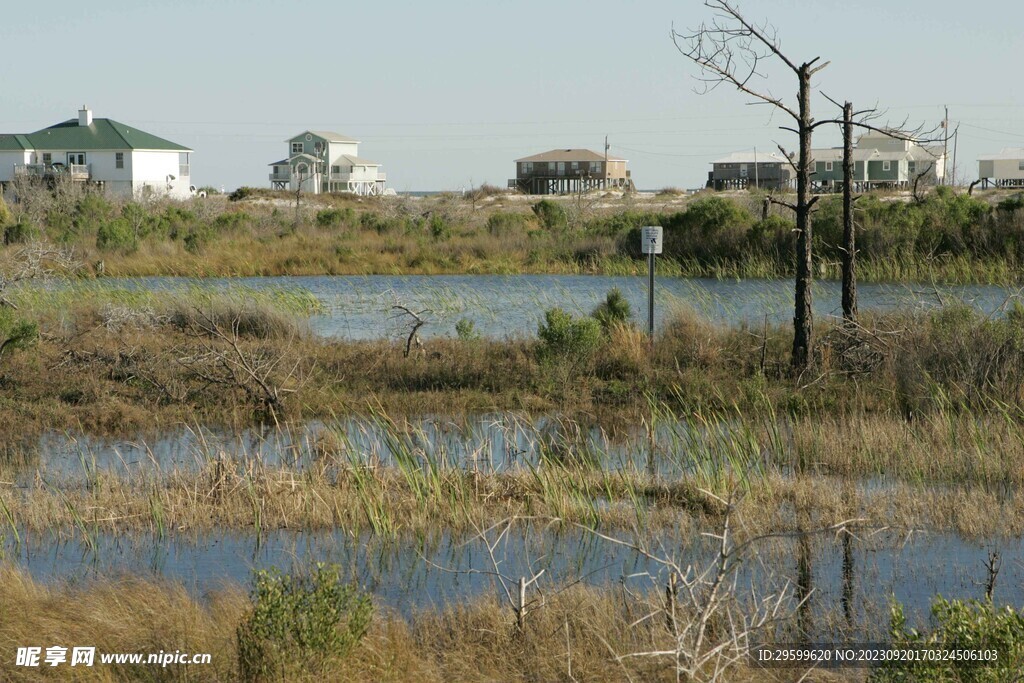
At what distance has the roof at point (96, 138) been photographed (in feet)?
263

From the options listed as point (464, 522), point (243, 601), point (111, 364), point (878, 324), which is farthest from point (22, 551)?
point (878, 324)

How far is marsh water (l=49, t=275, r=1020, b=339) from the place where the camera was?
68.9 feet

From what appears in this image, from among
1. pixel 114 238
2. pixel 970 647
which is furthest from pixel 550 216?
pixel 970 647

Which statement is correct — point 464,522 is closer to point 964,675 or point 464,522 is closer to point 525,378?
point 964,675

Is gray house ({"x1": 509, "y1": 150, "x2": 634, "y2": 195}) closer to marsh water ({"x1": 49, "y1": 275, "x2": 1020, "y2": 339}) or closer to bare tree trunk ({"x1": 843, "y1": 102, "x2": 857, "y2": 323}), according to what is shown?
marsh water ({"x1": 49, "y1": 275, "x2": 1020, "y2": 339})

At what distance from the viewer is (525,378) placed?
53.0ft

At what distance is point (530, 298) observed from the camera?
26.7 m

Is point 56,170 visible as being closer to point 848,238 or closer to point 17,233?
point 17,233

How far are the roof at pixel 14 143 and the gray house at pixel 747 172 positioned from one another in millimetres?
58013

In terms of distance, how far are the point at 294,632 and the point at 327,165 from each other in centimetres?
10094

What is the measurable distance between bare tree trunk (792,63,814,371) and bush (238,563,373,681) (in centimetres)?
953

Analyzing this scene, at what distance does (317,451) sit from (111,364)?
20.4 ft

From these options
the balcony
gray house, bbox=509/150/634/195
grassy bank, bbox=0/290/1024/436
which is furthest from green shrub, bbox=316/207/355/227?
gray house, bbox=509/150/634/195

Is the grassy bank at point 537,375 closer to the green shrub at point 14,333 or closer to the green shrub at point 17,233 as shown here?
the green shrub at point 14,333
